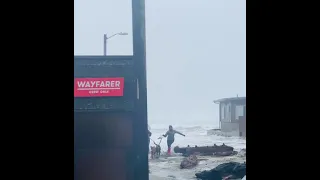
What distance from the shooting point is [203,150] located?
319cm

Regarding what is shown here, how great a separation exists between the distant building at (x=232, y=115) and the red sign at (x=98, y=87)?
1006 millimetres

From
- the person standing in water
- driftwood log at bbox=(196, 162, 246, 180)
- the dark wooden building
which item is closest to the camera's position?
the dark wooden building

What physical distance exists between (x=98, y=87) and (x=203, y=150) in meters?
1.23

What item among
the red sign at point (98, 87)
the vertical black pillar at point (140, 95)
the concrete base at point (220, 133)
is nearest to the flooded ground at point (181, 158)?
the concrete base at point (220, 133)

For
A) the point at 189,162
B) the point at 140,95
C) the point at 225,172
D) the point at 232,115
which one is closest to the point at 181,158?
the point at 189,162

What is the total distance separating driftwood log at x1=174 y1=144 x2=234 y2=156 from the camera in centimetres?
313

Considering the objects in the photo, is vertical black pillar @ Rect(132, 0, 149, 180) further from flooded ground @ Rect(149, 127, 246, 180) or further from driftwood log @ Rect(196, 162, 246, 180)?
driftwood log @ Rect(196, 162, 246, 180)

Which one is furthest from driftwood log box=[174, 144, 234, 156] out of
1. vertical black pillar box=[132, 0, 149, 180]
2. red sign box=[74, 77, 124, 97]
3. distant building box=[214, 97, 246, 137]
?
red sign box=[74, 77, 124, 97]

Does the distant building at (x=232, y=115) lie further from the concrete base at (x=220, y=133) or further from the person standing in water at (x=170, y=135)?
the person standing in water at (x=170, y=135)

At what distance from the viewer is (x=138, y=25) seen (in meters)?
2.55

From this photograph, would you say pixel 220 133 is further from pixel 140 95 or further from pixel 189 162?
pixel 140 95
